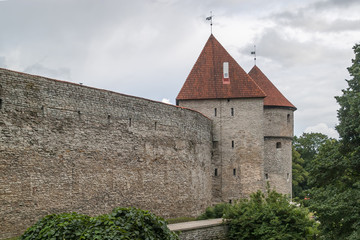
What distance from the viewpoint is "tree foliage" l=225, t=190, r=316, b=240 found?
58.6 ft

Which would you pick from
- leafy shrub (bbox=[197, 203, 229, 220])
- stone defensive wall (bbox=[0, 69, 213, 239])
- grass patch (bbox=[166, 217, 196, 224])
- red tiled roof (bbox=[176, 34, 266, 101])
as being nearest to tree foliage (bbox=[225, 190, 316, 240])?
leafy shrub (bbox=[197, 203, 229, 220])

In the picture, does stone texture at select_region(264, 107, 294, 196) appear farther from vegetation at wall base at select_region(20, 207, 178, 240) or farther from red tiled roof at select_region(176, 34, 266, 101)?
vegetation at wall base at select_region(20, 207, 178, 240)

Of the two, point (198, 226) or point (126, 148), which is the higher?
point (126, 148)

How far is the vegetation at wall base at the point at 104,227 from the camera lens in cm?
1004

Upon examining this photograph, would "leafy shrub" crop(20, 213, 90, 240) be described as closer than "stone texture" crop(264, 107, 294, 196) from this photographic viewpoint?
Yes

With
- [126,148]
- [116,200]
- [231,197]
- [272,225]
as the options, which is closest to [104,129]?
[126,148]

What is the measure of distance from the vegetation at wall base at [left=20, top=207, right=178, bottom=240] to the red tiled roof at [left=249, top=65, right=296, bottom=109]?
1912 centimetres

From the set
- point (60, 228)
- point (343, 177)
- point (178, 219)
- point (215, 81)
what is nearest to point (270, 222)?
point (343, 177)

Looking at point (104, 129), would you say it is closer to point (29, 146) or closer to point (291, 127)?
point (29, 146)

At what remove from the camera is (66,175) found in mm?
16469

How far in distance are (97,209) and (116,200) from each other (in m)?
1.11

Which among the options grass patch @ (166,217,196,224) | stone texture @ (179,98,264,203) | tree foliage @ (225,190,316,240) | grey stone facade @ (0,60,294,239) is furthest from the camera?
stone texture @ (179,98,264,203)

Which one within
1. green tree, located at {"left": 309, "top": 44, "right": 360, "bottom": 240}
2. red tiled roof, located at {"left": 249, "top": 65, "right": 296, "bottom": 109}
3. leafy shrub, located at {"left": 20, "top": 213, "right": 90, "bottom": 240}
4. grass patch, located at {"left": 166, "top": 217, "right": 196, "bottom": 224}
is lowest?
grass patch, located at {"left": 166, "top": 217, "right": 196, "bottom": 224}

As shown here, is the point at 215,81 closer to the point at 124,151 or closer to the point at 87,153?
the point at 124,151
